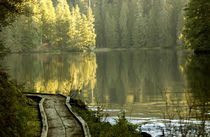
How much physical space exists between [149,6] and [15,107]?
103954mm

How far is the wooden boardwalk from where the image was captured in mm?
7889

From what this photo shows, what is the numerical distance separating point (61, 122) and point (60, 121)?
14 centimetres

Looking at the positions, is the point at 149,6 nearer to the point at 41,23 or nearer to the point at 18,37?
the point at 41,23

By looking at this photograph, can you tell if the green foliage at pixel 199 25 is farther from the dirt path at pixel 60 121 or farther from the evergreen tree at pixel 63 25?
the evergreen tree at pixel 63 25

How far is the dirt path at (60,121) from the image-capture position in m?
7.93

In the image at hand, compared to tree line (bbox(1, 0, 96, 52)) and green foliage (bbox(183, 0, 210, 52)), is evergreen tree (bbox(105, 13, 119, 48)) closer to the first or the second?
tree line (bbox(1, 0, 96, 52))

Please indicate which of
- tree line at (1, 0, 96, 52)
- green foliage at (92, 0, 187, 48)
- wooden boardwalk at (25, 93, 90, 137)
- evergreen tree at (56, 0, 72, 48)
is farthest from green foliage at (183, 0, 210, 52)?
evergreen tree at (56, 0, 72, 48)

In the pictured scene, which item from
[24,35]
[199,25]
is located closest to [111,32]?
[24,35]

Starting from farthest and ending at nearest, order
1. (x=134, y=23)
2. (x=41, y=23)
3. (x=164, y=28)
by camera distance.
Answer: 1. (x=134, y=23)
2. (x=164, y=28)
3. (x=41, y=23)

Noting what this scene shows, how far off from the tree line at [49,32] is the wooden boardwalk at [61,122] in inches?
2578

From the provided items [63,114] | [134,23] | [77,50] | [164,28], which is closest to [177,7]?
[164,28]

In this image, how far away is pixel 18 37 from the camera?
7544 centimetres

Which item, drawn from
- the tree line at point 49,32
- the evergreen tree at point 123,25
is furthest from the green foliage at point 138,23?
the tree line at point 49,32

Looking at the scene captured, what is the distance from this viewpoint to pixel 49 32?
265 feet
